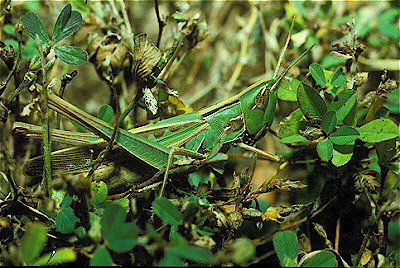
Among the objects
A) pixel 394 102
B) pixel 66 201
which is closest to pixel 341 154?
pixel 394 102

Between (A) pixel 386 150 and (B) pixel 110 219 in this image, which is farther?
(A) pixel 386 150

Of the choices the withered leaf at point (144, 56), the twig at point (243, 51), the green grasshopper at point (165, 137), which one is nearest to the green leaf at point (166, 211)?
the green grasshopper at point (165, 137)

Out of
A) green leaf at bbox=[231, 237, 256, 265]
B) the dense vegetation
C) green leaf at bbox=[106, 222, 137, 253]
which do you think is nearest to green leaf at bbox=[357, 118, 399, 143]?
the dense vegetation

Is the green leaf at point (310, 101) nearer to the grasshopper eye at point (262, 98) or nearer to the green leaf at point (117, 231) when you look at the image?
the grasshopper eye at point (262, 98)

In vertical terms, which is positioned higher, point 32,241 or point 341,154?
point 32,241

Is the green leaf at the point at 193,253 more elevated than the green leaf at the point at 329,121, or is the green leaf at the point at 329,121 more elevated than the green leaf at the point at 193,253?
the green leaf at the point at 193,253

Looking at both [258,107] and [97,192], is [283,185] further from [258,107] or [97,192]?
[97,192]

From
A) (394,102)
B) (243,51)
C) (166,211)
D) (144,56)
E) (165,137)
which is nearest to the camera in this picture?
(166,211)

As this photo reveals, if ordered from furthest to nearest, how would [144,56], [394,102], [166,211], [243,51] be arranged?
[243,51] < [394,102] < [144,56] < [166,211]

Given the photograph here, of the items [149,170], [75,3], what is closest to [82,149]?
[149,170]
